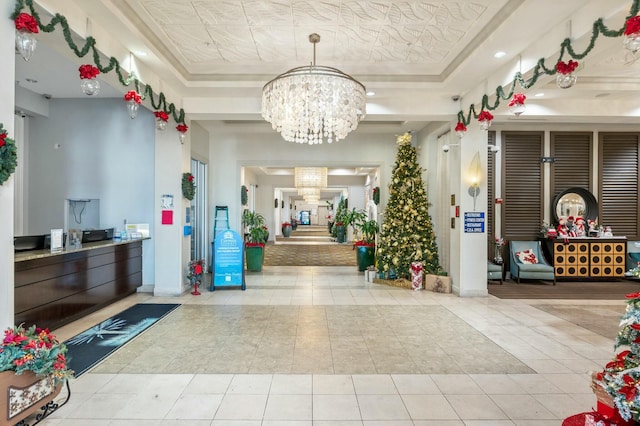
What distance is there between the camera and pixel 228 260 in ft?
21.8

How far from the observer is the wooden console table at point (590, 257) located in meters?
7.49

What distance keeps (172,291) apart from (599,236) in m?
8.57

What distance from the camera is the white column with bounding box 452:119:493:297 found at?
6180 millimetres

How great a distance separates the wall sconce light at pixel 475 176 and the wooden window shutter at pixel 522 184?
2.07 m

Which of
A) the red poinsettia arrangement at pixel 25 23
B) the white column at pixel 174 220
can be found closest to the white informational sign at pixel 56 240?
the white column at pixel 174 220

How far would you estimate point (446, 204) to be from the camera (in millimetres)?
7195

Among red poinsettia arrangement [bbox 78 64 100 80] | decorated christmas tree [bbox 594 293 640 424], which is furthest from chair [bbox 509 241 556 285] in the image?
red poinsettia arrangement [bbox 78 64 100 80]

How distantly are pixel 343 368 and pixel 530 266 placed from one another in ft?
18.6

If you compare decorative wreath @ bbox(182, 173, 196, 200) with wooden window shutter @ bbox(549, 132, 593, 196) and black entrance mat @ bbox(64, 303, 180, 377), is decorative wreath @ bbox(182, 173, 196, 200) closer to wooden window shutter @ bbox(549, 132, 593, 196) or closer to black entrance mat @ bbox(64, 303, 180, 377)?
black entrance mat @ bbox(64, 303, 180, 377)

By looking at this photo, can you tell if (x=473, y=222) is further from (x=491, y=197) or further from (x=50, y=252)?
(x=50, y=252)

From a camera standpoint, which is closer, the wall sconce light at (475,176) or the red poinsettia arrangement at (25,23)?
the red poinsettia arrangement at (25,23)

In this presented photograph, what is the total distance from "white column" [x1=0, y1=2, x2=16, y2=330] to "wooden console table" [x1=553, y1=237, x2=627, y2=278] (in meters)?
8.57

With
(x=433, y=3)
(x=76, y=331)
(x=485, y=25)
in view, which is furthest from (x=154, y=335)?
(x=485, y=25)

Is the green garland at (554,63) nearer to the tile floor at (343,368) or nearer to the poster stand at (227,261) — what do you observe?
the tile floor at (343,368)
